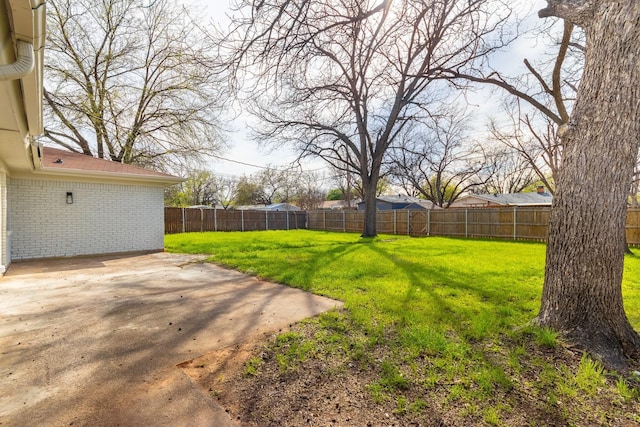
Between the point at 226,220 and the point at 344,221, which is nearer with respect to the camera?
the point at 226,220

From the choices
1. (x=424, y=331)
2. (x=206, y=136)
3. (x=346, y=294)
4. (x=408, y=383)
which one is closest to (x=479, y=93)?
(x=346, y=294)

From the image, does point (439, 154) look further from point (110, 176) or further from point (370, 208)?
point (110, 176)

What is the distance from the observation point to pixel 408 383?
1968mm

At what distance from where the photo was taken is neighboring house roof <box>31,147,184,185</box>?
716 cm

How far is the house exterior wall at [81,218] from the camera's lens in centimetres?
706

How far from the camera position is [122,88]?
12.8 m

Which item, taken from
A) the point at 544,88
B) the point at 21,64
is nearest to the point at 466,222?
Result: the point at 544,88

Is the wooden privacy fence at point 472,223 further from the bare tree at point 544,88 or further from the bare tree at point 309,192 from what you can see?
the bare tree at point 309,192

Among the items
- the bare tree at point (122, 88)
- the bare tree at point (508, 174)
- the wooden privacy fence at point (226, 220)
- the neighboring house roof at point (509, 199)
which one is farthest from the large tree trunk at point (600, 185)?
the bare tree at point (508, 174)

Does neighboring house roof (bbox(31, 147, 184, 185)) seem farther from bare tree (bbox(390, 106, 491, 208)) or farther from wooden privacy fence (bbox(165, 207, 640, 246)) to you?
bare tree (bbox(390, 106, 491, 208))

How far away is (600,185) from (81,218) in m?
10.1

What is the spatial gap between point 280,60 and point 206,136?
36.3 ft

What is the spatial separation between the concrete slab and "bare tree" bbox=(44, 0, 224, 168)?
8.04 m

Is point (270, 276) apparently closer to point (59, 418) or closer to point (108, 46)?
point (59, 418)
